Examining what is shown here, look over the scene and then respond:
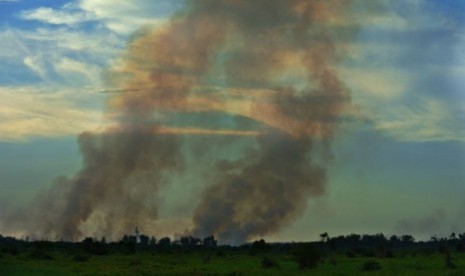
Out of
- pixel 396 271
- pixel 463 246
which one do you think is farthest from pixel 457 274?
pixel 463 246

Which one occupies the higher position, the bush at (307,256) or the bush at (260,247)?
the bush at (260,247)

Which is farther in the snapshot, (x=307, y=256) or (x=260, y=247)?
(x=260, y=247)

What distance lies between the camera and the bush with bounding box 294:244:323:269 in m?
76.4

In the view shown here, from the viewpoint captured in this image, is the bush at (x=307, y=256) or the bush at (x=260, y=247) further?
the bush at (x=260, y=247)

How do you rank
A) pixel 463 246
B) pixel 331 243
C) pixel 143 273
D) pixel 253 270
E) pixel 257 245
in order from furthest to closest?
1. pixel 331 243
2. pixel 257 245
3. pixel 463 246
4. pixel 253 270
5. pixel 143 273

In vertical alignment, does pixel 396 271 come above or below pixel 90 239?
below

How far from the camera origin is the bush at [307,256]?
251 feet

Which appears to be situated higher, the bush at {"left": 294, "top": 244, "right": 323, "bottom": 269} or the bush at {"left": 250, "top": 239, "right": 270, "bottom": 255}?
the bush at {"left": 250, "top": 239, "right": 270, "bottom": 255}

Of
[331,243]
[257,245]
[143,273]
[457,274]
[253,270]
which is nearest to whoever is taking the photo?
[457,274]

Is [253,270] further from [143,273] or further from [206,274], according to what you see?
[143,273]

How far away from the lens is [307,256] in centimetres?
7731

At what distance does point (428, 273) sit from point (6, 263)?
1746 inches

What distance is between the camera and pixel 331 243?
152500mm

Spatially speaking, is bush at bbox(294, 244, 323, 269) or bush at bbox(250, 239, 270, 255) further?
bush at bbox(250, 239, 270, 255)
